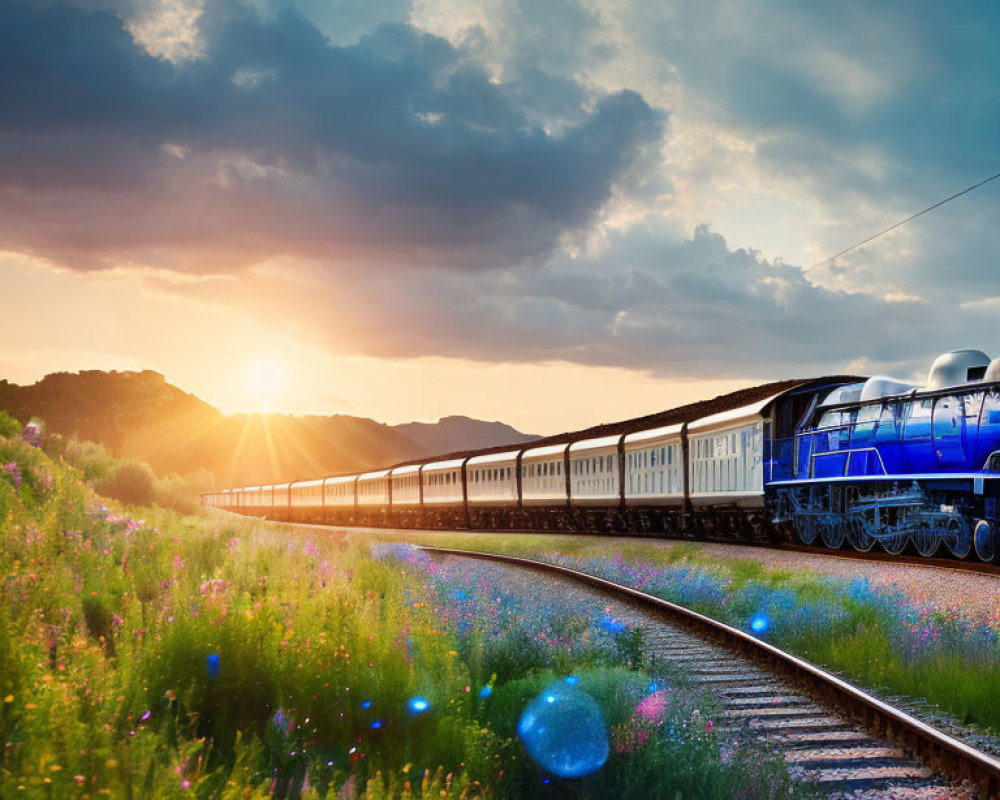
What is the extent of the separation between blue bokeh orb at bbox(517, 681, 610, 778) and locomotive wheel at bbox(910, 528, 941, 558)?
46.0ft

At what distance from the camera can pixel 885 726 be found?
7590 millimetres

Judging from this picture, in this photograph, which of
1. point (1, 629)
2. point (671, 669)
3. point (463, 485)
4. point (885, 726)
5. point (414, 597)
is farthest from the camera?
point (463, 485)

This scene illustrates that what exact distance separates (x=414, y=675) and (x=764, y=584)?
1083cm

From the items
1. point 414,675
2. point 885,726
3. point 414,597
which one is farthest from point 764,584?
point 414,675

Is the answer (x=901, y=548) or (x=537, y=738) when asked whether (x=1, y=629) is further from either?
(x=901, y=548)

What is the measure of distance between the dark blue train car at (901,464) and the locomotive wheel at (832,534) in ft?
0.11

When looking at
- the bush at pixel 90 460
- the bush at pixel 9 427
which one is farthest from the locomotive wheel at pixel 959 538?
the bush at pixel 90 460

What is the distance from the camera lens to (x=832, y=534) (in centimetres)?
2228

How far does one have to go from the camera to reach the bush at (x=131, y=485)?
4769cm

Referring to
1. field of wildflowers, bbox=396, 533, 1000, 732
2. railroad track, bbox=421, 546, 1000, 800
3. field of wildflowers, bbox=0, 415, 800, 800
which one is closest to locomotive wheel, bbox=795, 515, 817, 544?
field of wildflowers, bbox=396, 533, 1000, 732

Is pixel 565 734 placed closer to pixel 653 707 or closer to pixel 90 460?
pixel 653 707

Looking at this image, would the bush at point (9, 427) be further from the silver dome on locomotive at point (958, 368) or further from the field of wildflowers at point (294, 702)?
the silver dome on locomotive at point (958, 368)

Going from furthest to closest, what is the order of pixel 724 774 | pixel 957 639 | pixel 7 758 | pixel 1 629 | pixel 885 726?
pixel 957 639 < pixel 885 726 < pixel 724 774 < pixel 1 629 < pixel 7 758

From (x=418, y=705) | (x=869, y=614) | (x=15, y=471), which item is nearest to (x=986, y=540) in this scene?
(x=869, y=614)
